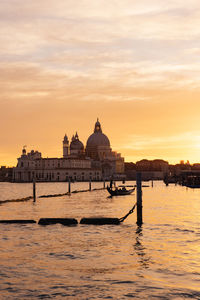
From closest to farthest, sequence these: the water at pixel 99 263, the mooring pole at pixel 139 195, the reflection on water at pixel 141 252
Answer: the water at pixel 99 263
the reflection on water at pixel 141 252
the mooring pole at pixel 139 195

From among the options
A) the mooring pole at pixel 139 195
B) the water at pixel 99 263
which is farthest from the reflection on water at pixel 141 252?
the mooring pole at pixel 139 195

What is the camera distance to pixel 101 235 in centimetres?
2261

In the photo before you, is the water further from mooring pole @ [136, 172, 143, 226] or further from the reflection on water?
mooring pole @ [136, 172, 143, 226]

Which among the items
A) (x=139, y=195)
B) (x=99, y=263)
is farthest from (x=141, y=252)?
(x=139, y=195)

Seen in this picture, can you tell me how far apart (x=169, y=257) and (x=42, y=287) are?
570 cm

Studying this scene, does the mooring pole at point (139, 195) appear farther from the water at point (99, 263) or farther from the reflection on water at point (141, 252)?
the reflection on water at point (141, 252)

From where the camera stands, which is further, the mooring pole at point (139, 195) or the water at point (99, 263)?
the mooring pole at point (139, 195)

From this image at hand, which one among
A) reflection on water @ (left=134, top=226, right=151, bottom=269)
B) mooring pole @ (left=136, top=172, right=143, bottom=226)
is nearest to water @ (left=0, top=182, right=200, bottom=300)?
reflection on water @ (left=134, top=226, right=151, bottom=269)

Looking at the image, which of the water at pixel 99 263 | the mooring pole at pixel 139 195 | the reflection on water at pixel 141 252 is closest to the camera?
the water at pixel 99 263

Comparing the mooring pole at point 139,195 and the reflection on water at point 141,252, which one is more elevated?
the mooring pole at point 139,195

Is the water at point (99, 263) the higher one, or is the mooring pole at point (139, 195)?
the mooring pole at point (139, 195)

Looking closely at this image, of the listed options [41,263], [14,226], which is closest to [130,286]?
[41,263]

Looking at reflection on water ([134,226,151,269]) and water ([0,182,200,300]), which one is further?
reflection on water ([134,226,151,269])

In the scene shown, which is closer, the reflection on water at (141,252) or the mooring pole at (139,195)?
the reflection on water at (141,252)
